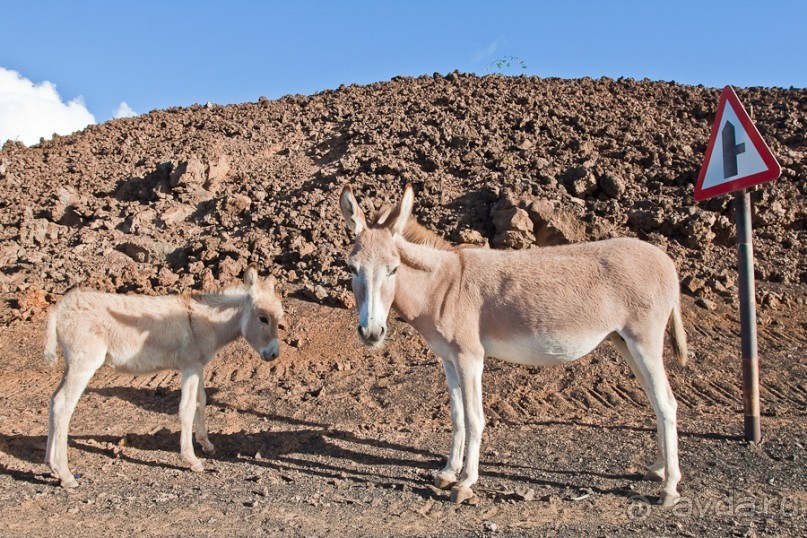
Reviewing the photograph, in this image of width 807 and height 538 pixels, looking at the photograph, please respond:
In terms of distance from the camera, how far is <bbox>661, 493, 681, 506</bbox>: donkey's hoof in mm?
5254

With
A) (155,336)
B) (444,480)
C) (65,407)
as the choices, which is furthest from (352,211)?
(65,407)

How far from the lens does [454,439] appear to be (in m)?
6.17

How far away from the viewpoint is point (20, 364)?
11305 millimetres

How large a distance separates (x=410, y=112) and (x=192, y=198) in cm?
763

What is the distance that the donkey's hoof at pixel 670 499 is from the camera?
5.25m

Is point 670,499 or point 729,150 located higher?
point 729,150

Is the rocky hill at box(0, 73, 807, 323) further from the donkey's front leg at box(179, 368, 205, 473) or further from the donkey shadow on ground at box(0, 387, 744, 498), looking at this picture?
the donkey's front leg at box(179, 368, 205, 473)

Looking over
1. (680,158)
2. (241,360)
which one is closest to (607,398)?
(241,360)

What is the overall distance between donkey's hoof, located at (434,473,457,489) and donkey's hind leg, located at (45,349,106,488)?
356 cm

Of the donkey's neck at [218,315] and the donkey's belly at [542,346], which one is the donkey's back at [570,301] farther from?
the donkey's neck at [218,315]

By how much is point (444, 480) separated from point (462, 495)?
401 mm

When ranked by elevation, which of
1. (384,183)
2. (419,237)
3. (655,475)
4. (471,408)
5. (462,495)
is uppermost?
(384,183)

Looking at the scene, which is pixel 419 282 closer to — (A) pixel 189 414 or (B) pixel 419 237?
(B) pixel 419 237

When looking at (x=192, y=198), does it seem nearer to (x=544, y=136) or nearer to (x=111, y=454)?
(x=544, y=136)
